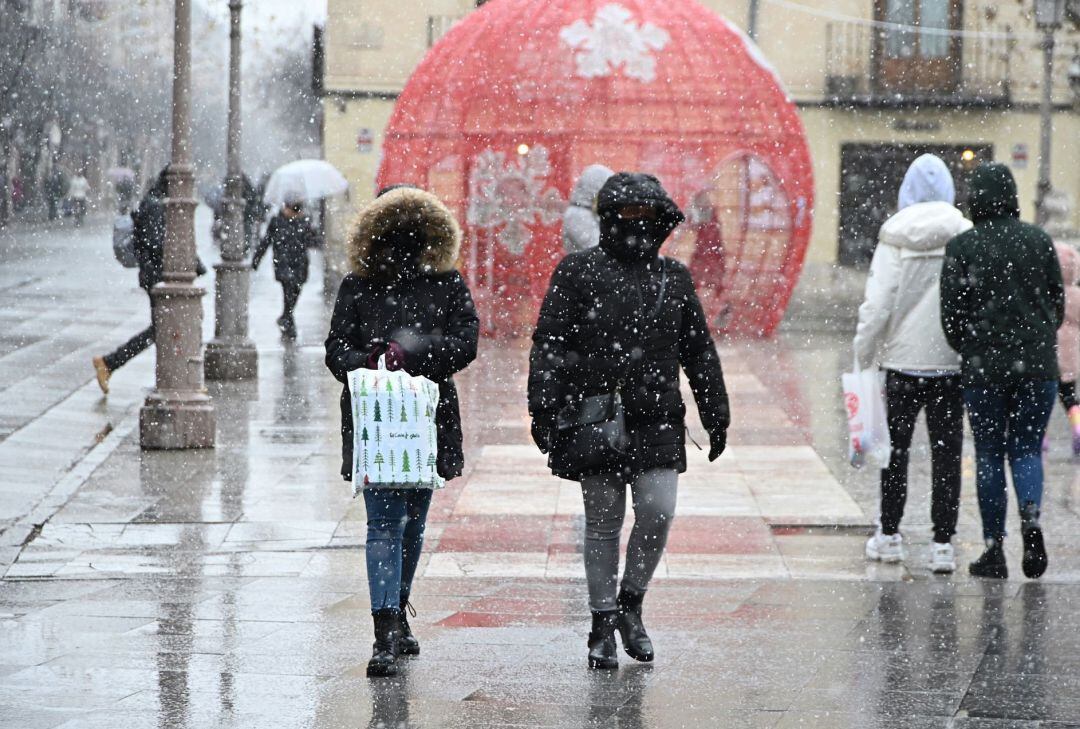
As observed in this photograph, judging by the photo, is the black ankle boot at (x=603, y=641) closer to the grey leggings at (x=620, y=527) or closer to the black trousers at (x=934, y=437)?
the grey leggings at (x=620, y=527)

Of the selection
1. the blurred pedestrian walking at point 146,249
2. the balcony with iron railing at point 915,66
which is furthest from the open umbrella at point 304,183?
the balcony with iron railing at point 915,66

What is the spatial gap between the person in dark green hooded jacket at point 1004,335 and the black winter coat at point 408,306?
2.39 metres

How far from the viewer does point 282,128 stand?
276 feet

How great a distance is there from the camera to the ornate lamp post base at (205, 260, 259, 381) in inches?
575

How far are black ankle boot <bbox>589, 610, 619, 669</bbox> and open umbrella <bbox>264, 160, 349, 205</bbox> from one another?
16423mm

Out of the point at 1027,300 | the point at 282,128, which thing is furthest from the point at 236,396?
the point at 282,128

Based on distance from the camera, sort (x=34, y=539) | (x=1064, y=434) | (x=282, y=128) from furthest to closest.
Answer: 1. (x=282, y=128)
2. (x=1064, y=434)
3. (x=34, y=539)

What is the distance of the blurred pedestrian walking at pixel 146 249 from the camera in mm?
13805

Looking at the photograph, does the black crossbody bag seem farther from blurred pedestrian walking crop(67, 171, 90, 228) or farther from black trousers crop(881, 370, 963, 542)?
blurred pedestrian walking crop(67, 171, 90, 228)

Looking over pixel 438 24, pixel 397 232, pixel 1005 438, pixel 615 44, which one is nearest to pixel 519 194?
pixel 615 44

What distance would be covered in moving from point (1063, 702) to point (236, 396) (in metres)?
8.92

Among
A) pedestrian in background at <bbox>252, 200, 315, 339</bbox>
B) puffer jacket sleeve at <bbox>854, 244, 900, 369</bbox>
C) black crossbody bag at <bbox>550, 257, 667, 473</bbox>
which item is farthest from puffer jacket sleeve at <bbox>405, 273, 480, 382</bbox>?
pedestrian in background at <bbox>252, 200, 315, 339</bbox>

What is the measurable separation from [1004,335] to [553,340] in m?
2.35

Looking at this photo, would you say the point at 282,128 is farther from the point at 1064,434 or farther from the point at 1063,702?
the point at 1063,702
